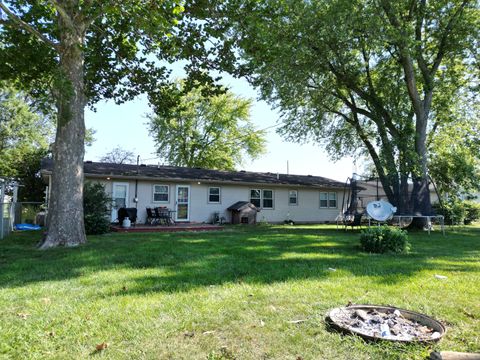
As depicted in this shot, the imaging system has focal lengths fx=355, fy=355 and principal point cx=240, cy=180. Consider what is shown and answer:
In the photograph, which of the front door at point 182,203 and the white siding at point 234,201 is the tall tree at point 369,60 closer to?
the white siding at point 234,201

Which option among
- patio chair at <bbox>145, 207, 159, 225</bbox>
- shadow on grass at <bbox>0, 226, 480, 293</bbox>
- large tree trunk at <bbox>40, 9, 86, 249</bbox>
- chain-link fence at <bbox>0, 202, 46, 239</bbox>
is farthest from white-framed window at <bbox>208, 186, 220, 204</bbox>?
large tree trunk at <bbox>40, 9, 86, 249</bbox>

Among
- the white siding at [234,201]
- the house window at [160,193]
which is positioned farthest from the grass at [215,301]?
the house window at [160,193]

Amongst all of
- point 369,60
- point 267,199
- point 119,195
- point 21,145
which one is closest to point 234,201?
point 267,199

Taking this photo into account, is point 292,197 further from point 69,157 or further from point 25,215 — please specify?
point 25,215

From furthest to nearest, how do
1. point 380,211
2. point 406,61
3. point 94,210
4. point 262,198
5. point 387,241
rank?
point 262,198
point 406,61
point 380,211
point 94,210
point 387,241

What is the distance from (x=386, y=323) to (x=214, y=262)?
372 cm

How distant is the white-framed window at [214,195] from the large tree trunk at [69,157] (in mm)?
9891

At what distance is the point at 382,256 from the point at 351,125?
13151 millimetres

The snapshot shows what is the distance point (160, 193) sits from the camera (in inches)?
690

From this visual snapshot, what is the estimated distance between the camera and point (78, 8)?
9266 mm

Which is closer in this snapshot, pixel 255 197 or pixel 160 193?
pixel 160 193

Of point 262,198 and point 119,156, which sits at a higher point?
point 119,156

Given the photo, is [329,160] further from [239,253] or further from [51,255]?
[51,255]

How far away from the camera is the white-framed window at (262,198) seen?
20.3m
